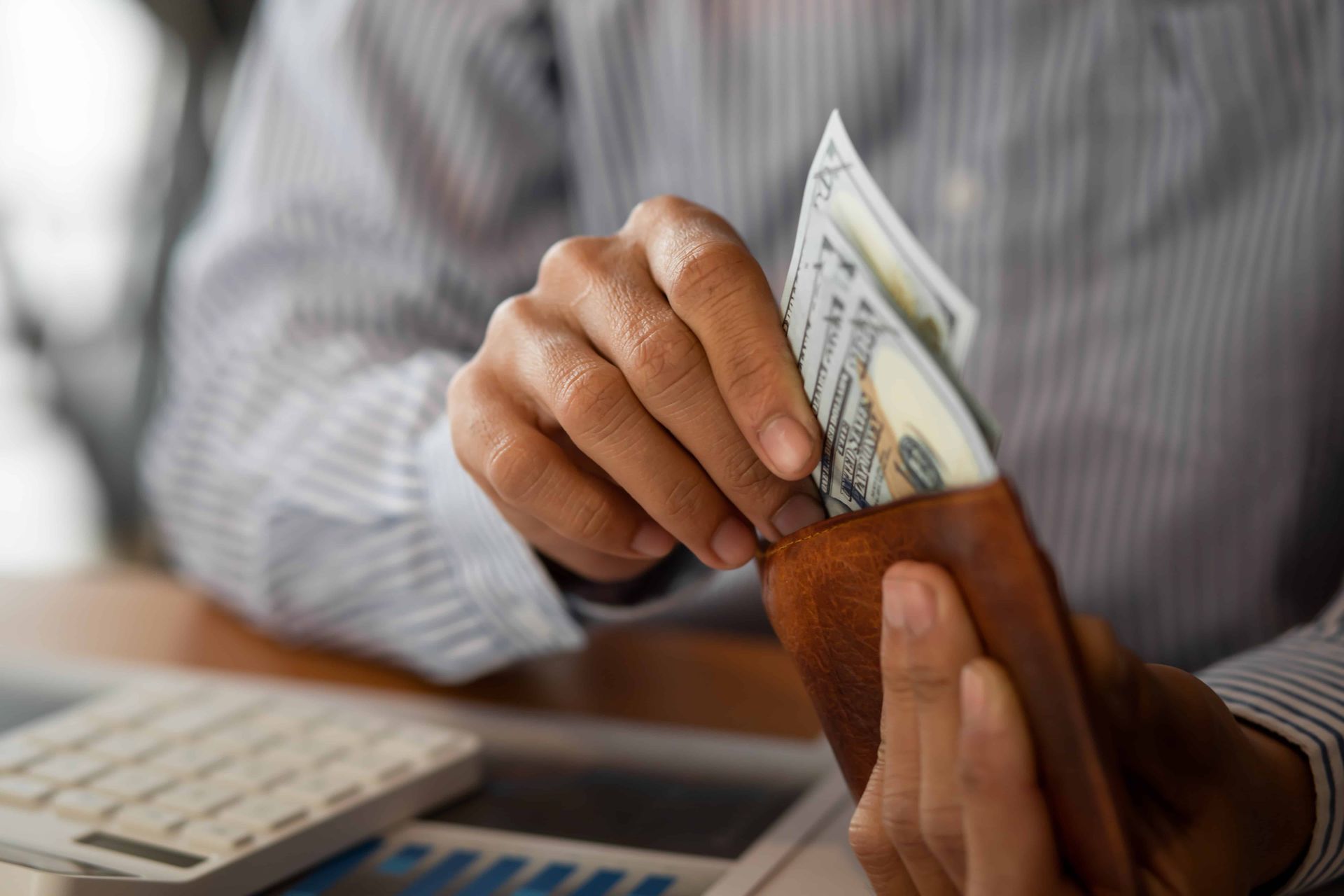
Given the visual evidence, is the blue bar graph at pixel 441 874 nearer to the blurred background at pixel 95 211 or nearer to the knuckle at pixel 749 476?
the knuckle at pixel 749 476

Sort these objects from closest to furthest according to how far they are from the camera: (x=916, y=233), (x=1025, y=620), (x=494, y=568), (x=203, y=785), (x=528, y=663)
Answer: (x=1025, y=620) < (x=203, y=785) < (x=494, y=568) < (x=528, y=663) < (x=916, y=233)

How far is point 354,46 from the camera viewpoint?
3.01ft

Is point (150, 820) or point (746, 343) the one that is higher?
point (746, 343)

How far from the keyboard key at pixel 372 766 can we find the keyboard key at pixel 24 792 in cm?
13

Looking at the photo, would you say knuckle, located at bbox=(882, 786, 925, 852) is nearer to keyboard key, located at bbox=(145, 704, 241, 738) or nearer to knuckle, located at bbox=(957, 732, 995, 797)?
knuckle, located at bbox=(957, 732, 995, 797)

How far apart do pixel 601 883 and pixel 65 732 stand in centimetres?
31

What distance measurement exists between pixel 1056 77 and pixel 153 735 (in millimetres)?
826

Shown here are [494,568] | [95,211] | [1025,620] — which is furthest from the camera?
[95,211]

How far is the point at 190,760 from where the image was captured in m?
0.54

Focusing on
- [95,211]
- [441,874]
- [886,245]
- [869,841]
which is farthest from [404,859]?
[95,211]

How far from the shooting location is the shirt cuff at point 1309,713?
0.42m

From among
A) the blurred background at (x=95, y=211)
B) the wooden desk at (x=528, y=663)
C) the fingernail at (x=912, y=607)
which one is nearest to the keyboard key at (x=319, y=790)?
the wooden desk at (x=528, y=663)

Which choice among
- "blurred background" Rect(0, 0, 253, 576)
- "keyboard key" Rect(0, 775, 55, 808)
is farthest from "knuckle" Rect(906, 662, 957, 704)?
"blurred background" Rect(0, 0, 253, 576)

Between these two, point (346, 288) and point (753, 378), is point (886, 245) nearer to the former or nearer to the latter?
point (753, 378)
